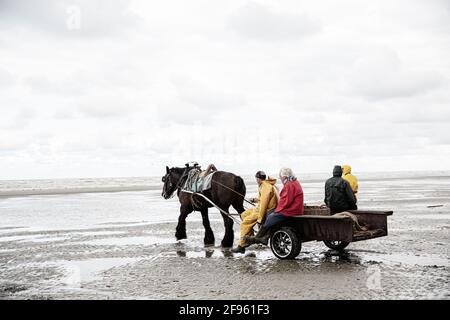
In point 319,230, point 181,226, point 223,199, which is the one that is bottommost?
point 181,226

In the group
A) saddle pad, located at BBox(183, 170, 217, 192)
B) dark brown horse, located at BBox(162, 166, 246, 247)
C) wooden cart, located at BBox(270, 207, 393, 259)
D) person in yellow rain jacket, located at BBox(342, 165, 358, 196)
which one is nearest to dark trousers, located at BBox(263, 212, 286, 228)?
wooden cart, located at BBox(270, 207, 393, 259)

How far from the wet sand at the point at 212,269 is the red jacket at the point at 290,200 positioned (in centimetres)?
104

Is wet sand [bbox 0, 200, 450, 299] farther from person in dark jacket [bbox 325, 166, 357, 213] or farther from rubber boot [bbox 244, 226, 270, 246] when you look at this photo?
person in dark jacket [bbox 325, 166, 357, 213]

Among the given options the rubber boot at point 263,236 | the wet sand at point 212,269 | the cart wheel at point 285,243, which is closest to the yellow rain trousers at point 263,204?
the rubber boot at point 263,236

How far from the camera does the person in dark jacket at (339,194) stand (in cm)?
954

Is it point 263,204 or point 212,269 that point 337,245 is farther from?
point 212,269

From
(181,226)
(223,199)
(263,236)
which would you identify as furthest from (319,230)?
(181,226)

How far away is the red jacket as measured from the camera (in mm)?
8820

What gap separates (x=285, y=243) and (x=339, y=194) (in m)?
1.67

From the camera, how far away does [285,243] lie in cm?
914

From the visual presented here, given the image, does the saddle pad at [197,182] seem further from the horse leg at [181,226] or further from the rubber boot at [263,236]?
the rubber boot at [263,236]
